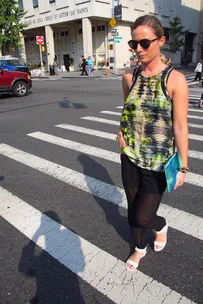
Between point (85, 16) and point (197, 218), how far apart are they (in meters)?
36.5

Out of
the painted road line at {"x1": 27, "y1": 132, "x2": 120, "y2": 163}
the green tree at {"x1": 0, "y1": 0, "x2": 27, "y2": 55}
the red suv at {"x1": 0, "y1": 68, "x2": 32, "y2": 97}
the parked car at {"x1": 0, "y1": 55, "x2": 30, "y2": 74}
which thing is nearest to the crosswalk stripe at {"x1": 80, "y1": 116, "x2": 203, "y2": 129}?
the painted road line at {"x1": 27, "y1": 132, "x2": 120, "y2": 163}

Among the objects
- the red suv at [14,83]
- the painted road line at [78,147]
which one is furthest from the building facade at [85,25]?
the painted road line at [78,147]

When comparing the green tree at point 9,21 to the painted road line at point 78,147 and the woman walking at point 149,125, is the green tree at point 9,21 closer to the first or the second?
the painted road line at point 78,147

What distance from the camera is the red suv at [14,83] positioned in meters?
13.4

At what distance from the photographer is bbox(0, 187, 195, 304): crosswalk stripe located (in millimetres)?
2244

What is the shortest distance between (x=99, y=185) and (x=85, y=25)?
35.2 metres

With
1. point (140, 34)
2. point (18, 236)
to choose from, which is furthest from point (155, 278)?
point (140, 34)

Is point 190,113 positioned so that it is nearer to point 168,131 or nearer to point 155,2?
point 168,131

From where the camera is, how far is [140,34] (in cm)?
202

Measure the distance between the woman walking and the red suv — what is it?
1242cm

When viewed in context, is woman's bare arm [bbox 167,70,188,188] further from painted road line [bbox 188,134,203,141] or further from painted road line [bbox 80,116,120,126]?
painted road line [bbox 80,116,120,126]

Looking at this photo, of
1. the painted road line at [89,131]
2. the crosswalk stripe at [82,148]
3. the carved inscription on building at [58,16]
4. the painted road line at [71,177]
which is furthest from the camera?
the carved inscription on building at [58,16]

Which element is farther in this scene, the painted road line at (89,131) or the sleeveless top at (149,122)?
the painted road line at (89,131)

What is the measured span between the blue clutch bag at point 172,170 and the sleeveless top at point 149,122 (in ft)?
0.26
